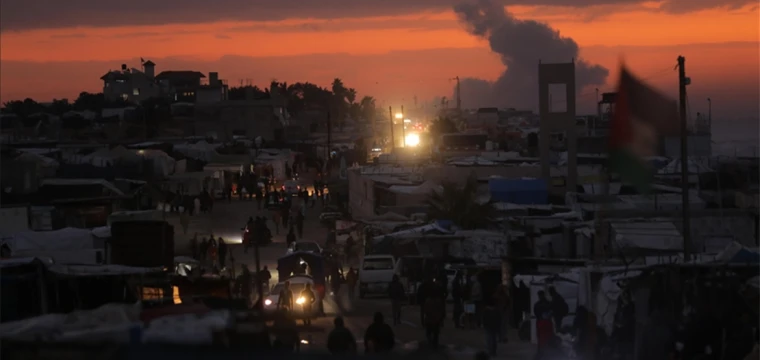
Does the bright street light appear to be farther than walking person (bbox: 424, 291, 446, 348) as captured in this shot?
Yes

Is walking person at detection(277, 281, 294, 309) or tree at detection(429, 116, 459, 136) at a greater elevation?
tree at detection(429, 116, 459, 136)

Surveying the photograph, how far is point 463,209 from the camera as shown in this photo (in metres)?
25.3

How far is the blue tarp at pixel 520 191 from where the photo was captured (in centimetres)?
2886

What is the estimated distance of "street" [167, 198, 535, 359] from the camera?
13133 millimetres

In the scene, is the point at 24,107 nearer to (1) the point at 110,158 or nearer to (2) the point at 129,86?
(2) the point at 129,86

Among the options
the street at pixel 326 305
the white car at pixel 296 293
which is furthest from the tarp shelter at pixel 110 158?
the white car at pixel 296 293

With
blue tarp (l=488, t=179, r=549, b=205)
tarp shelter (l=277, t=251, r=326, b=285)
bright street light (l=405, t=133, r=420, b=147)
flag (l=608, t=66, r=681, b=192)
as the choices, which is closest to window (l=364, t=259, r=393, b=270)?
tarp shelter (l=277, t=251, r=326, b=285)

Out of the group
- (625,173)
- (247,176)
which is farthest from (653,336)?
(247,176)

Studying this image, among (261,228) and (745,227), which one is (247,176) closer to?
(261,228)

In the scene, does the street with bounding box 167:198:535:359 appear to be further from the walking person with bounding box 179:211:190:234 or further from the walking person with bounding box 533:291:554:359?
the walking person with bounding box 533:291:554:359

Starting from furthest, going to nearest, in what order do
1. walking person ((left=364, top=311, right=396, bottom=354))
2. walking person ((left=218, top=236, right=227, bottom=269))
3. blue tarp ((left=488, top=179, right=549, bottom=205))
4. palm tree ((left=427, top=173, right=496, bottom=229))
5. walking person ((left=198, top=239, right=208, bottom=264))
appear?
blue tarp ((left=488, top=179, right=549, bottom=205)) < walking person ((left=198, top=239, right=208, bottom=264)) < walking person ((left=218, top=236, right=227, bottom=269)) < palm tree ((left=427, top=173, right=496, bottom=229)) < walking person ((left=364, top=311, right=396, bottom=354))

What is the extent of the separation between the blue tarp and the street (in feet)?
15.7

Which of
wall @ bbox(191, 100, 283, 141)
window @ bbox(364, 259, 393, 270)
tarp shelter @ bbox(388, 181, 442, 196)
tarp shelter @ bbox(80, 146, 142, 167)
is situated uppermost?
wall @ bbox(191, 100, 283, 141)

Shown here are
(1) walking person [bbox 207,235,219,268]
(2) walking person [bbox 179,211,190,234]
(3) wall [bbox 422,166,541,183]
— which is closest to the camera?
(1) walking person [bbox 207,235,219,268]
